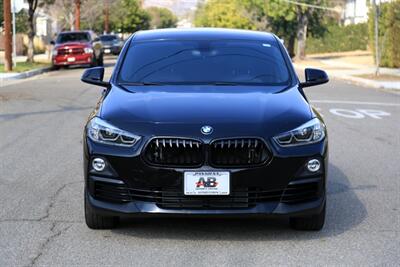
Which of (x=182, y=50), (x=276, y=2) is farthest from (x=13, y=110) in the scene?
(x=276, y=2)

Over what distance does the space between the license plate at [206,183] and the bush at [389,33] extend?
27.8 metres

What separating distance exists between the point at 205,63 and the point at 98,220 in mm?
1891

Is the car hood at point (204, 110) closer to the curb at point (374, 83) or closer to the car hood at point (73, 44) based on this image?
the curb at point (374, 83)

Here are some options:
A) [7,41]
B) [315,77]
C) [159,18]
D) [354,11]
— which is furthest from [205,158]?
[159,18]

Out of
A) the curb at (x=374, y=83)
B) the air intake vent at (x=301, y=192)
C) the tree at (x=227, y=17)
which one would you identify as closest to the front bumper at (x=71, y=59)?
the curb at (x=374, y=83)

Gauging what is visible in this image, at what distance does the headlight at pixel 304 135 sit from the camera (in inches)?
221

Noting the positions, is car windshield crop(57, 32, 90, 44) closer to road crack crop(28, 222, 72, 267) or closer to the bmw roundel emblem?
road crack crop(28, 222, 72, 267)

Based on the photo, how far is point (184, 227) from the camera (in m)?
6.21

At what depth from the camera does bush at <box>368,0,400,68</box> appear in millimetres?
32000

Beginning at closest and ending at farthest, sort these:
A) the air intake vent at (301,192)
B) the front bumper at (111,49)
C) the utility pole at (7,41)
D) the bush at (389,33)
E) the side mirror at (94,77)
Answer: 1. the air intake vent at (301,192)
2. the side mirror at (94,77)
3. the utility pole at (7,41)
4. the bush at (389,33)
5. the front bumper at (111,49)

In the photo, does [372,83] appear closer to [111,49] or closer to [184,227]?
[184,227]

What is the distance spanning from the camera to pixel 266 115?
5.78 m

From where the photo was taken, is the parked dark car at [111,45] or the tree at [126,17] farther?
the tree at [126,17]

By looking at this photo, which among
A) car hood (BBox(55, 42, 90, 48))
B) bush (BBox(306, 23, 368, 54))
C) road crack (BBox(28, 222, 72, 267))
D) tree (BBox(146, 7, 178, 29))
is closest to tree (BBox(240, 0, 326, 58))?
bush (BBox(306, 23, 368, 54))
